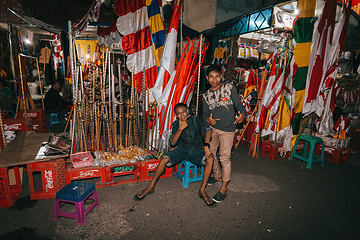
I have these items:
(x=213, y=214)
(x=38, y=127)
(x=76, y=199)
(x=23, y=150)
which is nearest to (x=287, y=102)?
(x=213, y=214)

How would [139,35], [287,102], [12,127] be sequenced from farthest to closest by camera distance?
[12,127]
[139,35]
[287,102]

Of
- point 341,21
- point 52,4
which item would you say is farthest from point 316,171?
point 52,4

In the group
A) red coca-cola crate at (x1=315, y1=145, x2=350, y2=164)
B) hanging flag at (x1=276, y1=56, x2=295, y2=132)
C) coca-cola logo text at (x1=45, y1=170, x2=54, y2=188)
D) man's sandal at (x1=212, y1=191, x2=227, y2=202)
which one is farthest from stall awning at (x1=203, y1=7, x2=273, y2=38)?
coca-cola logo text at (x1=45, y1=170, x2=54, y2=188)

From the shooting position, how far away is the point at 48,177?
117 inches

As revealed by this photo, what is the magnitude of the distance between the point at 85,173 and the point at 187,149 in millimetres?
1650

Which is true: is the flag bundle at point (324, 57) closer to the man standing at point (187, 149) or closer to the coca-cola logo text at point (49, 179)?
the man standing at point (187, 149)

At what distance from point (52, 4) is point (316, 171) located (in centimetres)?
1273

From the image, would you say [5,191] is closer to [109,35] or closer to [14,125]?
[14,125]

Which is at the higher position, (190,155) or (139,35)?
(139,35)

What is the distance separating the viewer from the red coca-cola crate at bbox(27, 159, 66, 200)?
115 inches

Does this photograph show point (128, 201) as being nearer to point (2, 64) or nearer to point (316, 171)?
point (316, 171)

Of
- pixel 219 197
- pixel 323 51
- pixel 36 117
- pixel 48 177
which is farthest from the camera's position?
pixel 36 117

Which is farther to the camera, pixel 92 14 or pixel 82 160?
pixel 92 14

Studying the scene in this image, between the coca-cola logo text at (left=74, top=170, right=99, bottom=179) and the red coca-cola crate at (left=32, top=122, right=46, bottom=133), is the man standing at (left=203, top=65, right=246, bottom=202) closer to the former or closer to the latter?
the coca-cola logo text at (left=74, top=170, right=99, bottom=179)
